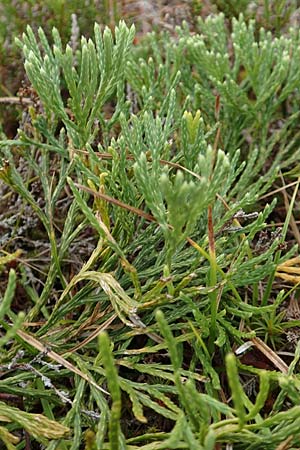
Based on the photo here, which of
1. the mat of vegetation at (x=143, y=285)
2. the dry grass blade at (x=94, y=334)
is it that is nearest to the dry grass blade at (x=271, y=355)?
the mat of vegetation at (x=143, y=285)

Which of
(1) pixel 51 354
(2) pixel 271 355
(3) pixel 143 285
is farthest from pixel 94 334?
(2) pixel 271 355

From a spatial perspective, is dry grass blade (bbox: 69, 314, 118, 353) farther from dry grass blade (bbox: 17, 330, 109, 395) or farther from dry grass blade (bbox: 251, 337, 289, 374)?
dry grass blade (bbox: 251, 337, 289, 374)

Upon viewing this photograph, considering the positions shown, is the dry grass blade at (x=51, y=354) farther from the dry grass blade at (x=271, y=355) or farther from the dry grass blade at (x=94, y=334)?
the dry grass blade at (x=271, y=355)

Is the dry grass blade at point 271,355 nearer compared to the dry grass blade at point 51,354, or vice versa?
the dry grass blade at point 51,354

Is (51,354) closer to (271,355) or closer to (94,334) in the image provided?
(94,334)

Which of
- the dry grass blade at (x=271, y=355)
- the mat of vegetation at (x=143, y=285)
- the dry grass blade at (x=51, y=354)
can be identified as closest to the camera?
the mat of vegetation at (x=143, y=285)

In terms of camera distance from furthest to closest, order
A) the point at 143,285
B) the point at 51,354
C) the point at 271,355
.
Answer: the point at 143,285 → the point at 271,355 → the point at 51,354

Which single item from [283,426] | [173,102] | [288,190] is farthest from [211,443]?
[288,190]

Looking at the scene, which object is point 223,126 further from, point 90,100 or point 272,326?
point 272,326
